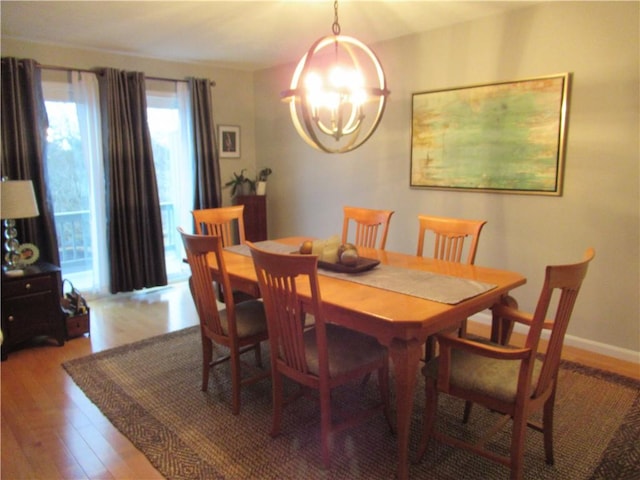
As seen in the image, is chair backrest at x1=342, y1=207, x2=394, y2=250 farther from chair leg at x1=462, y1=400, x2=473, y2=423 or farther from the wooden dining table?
chair leg at x1=462, y1=400, x2=473, y2=423

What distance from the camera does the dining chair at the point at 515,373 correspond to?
5.53ft

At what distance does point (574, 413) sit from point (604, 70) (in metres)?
2.13

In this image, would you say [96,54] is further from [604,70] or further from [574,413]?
[574,413]

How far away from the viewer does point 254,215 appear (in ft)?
17.1

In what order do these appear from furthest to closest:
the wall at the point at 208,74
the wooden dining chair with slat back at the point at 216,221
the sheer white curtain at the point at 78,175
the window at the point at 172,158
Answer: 1. the window at the point at 172,158
2. the sheer white curtain at the point at 78,175
3. the wall at the point at 208,74
4. the wooden dining chair with slat back at the point at 216,221

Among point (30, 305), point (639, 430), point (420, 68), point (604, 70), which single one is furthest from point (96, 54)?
point (639, 430)

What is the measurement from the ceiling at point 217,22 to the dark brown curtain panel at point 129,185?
0.43 meters

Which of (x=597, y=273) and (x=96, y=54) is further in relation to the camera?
(x=96, y=54)

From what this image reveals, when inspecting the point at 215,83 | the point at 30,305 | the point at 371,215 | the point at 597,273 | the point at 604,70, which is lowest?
the point at 30,305

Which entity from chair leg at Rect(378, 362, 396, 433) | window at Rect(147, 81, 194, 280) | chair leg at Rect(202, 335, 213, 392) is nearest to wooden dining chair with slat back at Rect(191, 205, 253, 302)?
chair leg at Rect(202, 335, 213, 392)

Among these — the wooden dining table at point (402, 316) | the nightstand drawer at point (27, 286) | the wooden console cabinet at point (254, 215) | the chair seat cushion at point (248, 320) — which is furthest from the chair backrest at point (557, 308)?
the wooden console cabinet at point (254, 215)

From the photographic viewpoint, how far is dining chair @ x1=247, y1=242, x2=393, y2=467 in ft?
6.31

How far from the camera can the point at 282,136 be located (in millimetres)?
5246

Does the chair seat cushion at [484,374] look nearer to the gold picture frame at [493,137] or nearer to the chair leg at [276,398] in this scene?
the chair leg at [276,398]
